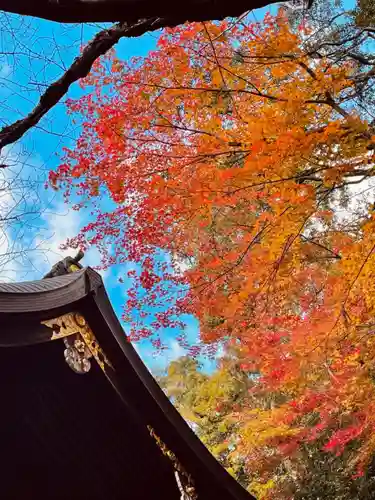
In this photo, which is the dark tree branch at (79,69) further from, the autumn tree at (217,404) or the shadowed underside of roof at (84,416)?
the autumn tree at (217,404)

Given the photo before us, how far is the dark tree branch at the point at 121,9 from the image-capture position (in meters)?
1.61

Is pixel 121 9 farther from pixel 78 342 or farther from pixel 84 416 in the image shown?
pixel 84 416

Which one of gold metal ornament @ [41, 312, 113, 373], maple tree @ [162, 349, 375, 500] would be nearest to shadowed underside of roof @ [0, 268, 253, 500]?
gold metal ornament @ [41, 312, 113, 373]

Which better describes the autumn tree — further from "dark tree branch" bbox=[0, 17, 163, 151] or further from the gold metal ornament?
"dark tree branch" bbox=[0, 17, 163, 151]

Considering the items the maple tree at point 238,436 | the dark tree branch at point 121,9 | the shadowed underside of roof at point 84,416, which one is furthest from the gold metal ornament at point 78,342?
the maple tree at point 238,436

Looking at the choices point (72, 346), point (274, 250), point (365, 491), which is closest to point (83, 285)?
point (72, 346)

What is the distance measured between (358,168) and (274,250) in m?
1.70

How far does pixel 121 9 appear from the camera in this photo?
1.68 meters

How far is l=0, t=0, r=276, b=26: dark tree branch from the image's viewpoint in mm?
1611

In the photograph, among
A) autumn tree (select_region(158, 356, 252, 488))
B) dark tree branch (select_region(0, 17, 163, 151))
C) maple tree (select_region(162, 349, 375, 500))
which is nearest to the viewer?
dark tree branch (select_region(0, 17, 163, 151))

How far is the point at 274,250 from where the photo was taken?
693 cm

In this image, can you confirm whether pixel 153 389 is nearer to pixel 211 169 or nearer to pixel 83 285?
pixel 83 285

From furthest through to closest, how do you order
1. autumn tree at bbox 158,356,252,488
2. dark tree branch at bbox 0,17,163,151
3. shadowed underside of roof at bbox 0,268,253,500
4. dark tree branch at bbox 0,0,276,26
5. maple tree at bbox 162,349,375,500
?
autumn tree at bbox 158,356,252,488 → maple tree at bbox 162,349,375,500 → shadowed underside of roof at bbox 0,268,253,500 → dark tree branch at bbox 0,17,163,151 → dark tree branch at bbox 0,0,276,26

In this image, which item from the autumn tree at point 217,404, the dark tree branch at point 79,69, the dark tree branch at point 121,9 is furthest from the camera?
the autumn tree at point 217,404
